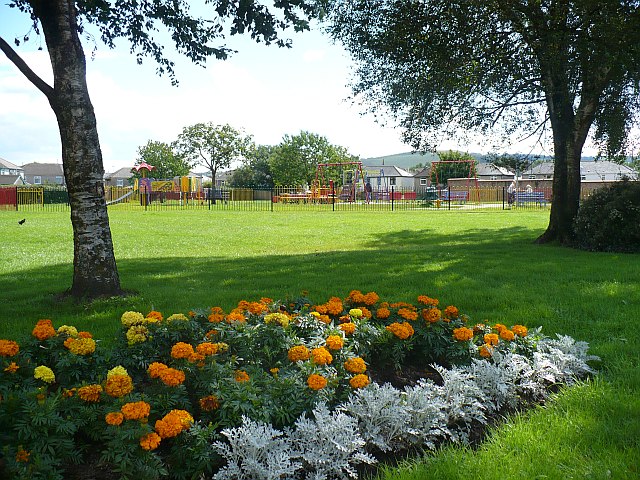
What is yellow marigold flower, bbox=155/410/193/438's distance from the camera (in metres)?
2.47

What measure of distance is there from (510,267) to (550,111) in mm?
5432

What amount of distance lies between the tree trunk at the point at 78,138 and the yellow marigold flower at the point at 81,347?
10.6ft

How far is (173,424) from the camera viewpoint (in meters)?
2.50

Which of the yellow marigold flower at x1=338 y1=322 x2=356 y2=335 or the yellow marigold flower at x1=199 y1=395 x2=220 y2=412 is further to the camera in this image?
the yellow marigold flower at x1=338 y1=322 x2=356 y2=335

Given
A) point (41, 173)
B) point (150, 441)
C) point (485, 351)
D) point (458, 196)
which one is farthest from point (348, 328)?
point (41, 173)

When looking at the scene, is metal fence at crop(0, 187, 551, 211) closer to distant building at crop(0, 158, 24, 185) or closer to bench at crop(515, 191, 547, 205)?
bench at crop(515, 191, 547, 205)

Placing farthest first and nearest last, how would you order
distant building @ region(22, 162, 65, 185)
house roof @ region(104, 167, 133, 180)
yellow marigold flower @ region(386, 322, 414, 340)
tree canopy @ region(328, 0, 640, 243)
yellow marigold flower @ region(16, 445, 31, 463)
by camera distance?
distant building @ region(22, 162, 65, 185) → house roof @ region(104, 167, 133, 180) → tree canopy @ region(328, 0, 640, 243) → yellow marigold flower @ region(386, 322, 414, 340) → yellow marigold flower @ region(16, 445, 31, 463)

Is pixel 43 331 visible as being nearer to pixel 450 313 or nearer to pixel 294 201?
pixel 450 313

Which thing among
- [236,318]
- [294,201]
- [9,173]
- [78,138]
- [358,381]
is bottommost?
[358,381]

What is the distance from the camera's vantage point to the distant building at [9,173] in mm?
92800

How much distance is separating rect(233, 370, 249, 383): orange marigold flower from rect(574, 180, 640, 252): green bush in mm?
9976

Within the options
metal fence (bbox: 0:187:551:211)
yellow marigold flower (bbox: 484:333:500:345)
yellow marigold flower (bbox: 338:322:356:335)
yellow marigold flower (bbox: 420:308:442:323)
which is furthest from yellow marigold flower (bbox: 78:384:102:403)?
metal fence (bbox: 0:187:551:211)

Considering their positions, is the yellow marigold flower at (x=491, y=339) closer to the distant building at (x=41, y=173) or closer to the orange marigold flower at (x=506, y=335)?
the orange marigold flower at (x=506, y=335)

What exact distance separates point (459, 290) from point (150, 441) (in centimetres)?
524
